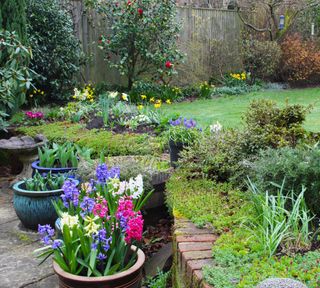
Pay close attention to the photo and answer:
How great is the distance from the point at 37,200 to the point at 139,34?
23.0ft

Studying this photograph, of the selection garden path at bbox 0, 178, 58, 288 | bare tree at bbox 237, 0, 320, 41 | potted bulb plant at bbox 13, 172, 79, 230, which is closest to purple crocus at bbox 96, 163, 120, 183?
garden path at bbox 0, 178, 58, 288

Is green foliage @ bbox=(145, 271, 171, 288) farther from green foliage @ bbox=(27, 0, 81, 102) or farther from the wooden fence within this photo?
the wooden fence

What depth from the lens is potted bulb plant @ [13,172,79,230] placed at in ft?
14.2

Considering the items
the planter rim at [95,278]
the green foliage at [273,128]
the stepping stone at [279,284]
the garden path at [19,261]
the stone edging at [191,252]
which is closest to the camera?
the stepping stone at [279,284]

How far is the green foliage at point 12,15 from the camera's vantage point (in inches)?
289

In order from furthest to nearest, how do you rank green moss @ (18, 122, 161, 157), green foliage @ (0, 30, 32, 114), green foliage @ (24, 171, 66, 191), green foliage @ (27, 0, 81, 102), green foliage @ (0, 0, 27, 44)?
green foliage @ (27, 0, 81, 102)
green foliage @ (0, 0, 27, 44)
green foliage @ (0, 30, 32, 114)
green moss @ (18, 122, 161, 157)
green foliage @ (24, 171, 66, 191)

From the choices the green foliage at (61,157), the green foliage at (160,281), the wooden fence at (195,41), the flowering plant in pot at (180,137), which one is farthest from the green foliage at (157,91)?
the green foliage at (160,281)

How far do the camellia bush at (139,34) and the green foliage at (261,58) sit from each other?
326cm

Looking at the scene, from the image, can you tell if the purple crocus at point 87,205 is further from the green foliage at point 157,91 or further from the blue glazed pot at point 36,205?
the green foliage at point 157,91

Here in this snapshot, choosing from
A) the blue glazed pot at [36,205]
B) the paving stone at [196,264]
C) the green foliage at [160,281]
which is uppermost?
the paving stone at [196,264]

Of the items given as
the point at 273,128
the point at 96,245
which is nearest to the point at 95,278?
the point at 96,245

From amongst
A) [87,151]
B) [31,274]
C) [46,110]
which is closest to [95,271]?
[31,274]

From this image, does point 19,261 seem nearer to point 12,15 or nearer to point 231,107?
point 12,15

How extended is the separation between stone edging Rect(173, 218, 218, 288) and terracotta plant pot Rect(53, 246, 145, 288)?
273 millimetres
